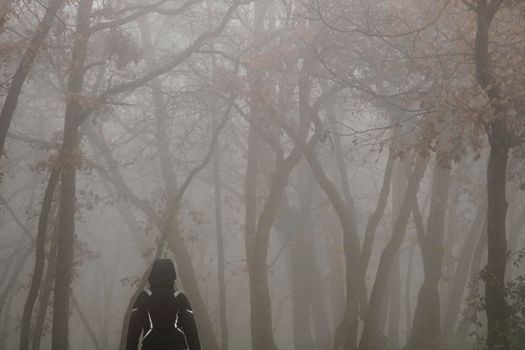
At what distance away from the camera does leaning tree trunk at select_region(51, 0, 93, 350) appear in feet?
39.3

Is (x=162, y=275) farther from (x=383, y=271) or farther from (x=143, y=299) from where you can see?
(x=383, y=271)

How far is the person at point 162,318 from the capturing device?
5.72 meters

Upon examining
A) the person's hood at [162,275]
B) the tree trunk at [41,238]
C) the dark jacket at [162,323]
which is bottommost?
the dark jacket at [162,323]

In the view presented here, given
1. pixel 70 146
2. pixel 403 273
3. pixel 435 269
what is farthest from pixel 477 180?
pixel 403 273

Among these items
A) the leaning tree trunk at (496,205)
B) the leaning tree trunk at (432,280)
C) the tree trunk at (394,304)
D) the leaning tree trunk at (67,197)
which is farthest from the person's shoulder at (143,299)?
the tree trunk at (394,304)

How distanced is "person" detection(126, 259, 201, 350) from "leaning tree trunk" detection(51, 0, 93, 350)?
6.42 m

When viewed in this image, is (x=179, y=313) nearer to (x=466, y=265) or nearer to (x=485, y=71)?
(x=485, y=71)

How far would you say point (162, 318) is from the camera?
575cm

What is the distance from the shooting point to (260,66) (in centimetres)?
1305

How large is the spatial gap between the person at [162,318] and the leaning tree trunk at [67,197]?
6418 mm

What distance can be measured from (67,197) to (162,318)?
729 cm

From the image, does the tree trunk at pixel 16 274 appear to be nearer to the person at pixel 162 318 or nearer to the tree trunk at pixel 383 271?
the tree trunk at pixel 383 271

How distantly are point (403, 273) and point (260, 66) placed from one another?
3527 cm

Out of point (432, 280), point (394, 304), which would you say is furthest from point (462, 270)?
point (432, 280)
